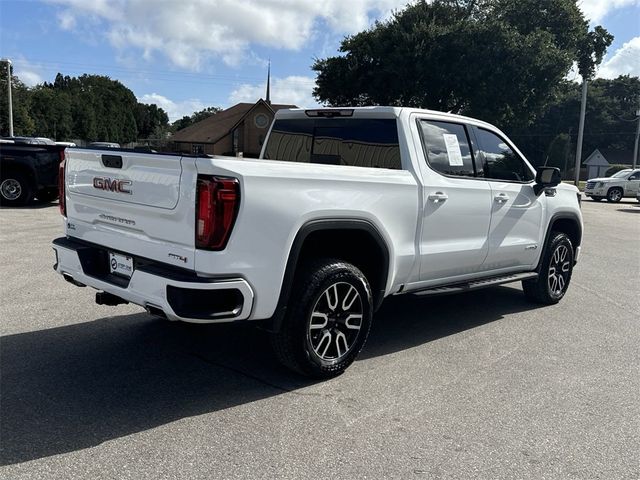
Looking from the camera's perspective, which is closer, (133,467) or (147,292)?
(133,467)

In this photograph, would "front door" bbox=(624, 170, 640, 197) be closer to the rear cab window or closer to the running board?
the running board

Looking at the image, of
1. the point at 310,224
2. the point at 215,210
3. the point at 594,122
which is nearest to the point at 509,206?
the point at 310,224

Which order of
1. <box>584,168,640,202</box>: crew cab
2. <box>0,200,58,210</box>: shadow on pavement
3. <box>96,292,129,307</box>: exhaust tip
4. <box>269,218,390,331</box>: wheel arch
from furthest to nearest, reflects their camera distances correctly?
1. <box>584,168,640,202</box>: crew cab
2. <box>0,200,58,210</box>: shadow on pavement
3. <box>96,292,129,307</box>: exhaust tip
4. <box>269,218,390,331</box>: wheel arch

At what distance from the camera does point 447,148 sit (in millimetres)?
5180

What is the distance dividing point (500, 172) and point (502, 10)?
3314cm

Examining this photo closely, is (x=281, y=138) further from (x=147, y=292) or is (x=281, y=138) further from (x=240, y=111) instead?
(x=240, y=111)

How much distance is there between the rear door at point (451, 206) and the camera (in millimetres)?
4836

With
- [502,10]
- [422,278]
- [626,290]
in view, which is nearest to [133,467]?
[422,278]

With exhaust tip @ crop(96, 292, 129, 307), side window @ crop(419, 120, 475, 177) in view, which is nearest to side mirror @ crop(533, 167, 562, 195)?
side window @ crop(419, 120, 475, 177)

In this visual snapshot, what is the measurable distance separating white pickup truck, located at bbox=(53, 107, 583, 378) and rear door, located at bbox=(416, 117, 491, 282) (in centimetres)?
2

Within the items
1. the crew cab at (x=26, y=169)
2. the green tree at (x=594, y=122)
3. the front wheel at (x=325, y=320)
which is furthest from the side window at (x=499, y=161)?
the green tree at (x=594, y=122)

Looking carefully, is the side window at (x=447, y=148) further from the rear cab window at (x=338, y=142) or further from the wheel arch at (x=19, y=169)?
the wheel arch at (x=19, y=169)

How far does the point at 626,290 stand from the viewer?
Answer: 26.0 feet

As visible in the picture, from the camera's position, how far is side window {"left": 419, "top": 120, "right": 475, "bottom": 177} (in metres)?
4.99
